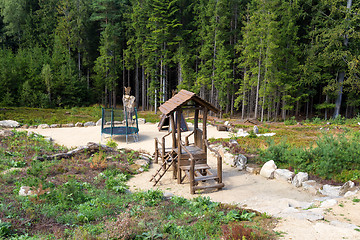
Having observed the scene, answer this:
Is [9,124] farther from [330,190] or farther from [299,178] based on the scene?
[330,190]

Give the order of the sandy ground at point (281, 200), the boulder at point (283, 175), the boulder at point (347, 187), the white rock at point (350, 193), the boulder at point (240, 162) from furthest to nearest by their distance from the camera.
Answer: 1. the boulder at point (240, 162)
2. the boulder at point (283, 175)
3. the boulder at point (347, 187)
4. the white rock at point (350, 193)
5. the sandy ground at point (281, 200)

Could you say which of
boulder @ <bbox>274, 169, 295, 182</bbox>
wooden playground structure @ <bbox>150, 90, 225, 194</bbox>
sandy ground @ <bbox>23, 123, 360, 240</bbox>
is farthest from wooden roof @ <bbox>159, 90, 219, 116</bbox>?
boulder @ <bbox>274, 169, 295, 182</bbox>

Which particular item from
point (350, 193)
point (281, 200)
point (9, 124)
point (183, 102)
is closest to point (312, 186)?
point (350, 193)

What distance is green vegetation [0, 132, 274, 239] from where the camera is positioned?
14.6 feet

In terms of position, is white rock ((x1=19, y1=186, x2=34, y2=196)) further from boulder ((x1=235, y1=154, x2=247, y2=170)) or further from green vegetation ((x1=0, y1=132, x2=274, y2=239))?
boulder ((x1=235, y1=154, x2=247, y2=170))

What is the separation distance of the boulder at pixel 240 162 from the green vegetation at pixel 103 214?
168 inches

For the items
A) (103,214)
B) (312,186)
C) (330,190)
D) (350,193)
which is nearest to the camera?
(103,214)

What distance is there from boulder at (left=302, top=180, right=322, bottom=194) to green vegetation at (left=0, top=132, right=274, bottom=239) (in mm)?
3501

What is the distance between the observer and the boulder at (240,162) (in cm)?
1023

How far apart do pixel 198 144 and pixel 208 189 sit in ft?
5.44

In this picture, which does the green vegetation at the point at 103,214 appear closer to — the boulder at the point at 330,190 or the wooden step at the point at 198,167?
the wooden step at the point at 198,167

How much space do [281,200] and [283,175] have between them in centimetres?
248

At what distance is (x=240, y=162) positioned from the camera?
10367mm

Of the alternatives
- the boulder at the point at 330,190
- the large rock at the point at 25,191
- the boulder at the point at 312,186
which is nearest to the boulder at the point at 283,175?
the boulder at the point at 312,186
